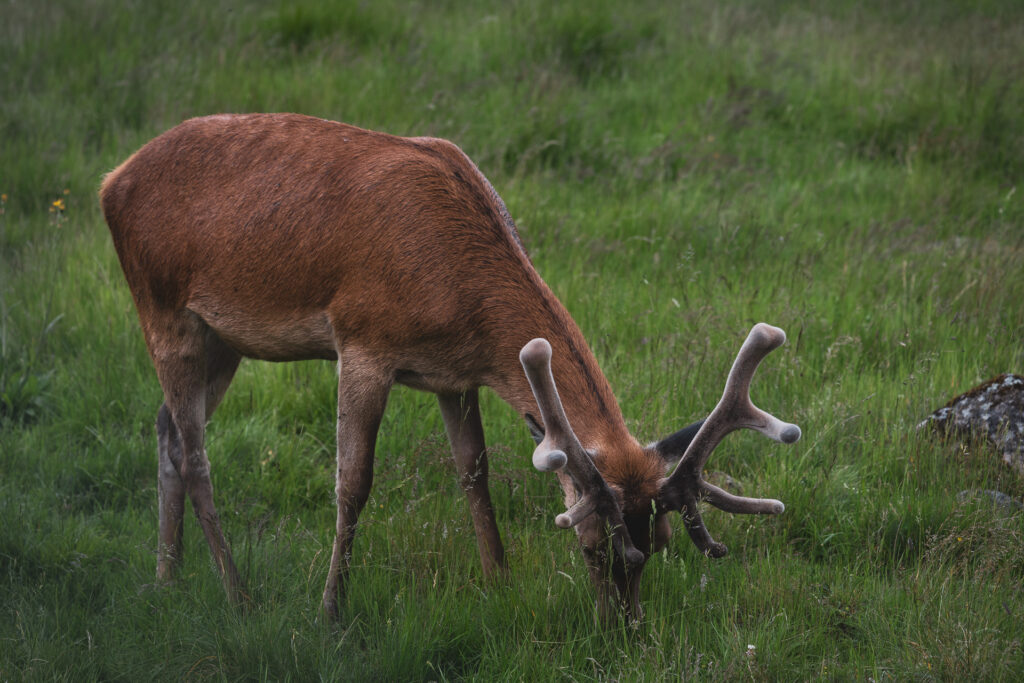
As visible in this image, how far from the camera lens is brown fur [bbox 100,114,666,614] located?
3.73 meters

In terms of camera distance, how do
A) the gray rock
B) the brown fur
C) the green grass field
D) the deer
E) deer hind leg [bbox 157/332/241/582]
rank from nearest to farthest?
the deer < the green grass field < the brown fur < the gray rock < deer hind leg [bbox 157/332/241/582]

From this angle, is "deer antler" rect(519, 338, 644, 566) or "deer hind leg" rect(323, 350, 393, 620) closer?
"deer antler" rect(519, 338, 644, 566)

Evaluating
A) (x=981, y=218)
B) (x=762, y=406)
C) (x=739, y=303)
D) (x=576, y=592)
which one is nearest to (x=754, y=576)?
(x=576, y=592)

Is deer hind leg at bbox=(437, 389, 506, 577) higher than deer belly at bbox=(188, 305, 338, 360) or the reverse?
the reverse

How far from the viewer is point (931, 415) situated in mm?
4680

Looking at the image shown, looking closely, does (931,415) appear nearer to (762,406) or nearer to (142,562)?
(762,406)

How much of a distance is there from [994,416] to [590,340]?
6.64 ft

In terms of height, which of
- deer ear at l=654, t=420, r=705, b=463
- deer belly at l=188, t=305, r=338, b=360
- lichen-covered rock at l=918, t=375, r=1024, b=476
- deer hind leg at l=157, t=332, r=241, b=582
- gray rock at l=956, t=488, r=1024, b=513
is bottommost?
deer hind leg at l=157, t=332, r=241, b=582

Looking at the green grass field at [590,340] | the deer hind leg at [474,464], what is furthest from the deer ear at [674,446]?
the deer hind leg at [474,464]

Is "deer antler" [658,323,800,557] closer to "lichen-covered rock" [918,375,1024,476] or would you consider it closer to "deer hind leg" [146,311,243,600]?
"lichen-covered rock" [918,375,1024,476]

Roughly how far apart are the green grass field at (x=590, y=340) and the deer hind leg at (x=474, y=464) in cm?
8

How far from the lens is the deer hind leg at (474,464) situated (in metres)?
4.03

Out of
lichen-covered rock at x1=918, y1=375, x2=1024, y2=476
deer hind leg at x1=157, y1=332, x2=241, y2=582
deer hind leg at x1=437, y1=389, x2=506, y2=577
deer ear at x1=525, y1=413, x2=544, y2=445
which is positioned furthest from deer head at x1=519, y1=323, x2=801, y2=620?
deer hind leg at x1=157, y1=332, x2=241, y2=582

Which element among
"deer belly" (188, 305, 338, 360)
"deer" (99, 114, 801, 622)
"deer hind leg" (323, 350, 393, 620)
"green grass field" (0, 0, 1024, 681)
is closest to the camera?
"deer" (99, 114, 801, 622)
